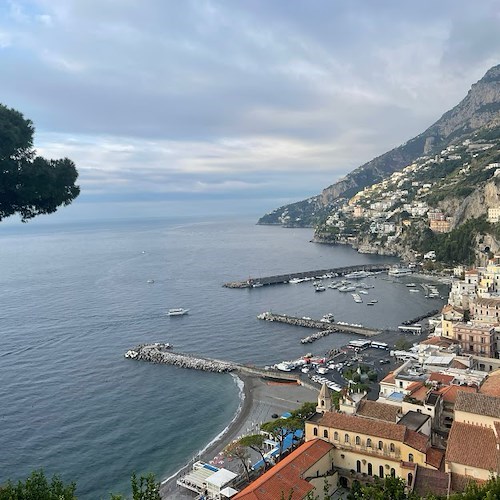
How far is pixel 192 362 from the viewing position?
148ft

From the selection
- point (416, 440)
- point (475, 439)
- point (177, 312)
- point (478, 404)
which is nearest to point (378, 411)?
point (416, 440)

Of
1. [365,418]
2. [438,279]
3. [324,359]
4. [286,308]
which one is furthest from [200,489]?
[438,279]

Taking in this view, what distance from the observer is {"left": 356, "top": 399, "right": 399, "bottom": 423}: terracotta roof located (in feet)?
78.6

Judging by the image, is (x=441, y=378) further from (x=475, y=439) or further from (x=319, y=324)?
(x=319, y=324)

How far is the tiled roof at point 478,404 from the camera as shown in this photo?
21.6 meters

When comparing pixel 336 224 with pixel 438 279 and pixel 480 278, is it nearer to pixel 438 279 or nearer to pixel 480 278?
pixel 438 279

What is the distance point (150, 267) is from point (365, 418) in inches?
3688

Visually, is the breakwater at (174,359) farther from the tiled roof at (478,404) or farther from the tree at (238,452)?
the tiled roof at (478,404)

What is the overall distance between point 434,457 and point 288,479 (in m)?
6.68

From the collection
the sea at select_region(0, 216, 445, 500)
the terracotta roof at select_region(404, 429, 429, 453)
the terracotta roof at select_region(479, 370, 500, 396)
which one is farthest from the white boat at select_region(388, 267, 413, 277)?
the terracotta roof at select_region(404, 429, 429, 453)

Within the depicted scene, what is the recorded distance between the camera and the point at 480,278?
61062mm

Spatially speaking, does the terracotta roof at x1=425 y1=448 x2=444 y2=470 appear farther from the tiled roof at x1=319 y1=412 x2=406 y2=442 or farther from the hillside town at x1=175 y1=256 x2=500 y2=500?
the tiled roof at x1=319 y1=412 x2=406 y2=442

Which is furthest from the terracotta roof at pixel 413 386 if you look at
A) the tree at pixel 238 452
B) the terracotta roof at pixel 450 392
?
the tree at pixel 238 452

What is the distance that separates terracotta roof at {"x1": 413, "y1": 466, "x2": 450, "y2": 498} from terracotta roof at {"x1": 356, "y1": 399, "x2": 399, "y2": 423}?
12.0 feet
